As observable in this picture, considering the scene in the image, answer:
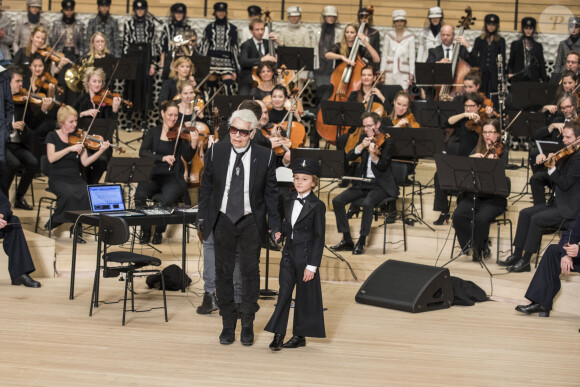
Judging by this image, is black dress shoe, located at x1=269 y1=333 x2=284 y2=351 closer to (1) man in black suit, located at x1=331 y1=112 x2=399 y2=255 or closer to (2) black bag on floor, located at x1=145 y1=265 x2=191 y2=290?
(2) black bag on floor, located at x1=145 y1=265 x2=191 y2=290

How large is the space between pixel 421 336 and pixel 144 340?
6.21 feet

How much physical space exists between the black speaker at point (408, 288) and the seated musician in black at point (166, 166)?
229 cm

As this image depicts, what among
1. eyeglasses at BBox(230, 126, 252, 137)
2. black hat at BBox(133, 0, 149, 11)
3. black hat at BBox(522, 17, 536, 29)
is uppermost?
black hat at BBox(133, 0, 149, 11)

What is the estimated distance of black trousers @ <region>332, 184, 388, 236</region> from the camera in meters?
8.66

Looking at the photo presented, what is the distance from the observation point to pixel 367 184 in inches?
352

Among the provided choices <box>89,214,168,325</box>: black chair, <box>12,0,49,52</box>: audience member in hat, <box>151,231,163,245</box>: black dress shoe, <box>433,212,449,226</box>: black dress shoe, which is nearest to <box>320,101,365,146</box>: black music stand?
<box>433,212,449,226</box>: black dress shoe

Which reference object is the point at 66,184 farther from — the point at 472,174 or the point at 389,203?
the point at 472,174

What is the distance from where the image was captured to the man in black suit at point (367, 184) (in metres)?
8.69

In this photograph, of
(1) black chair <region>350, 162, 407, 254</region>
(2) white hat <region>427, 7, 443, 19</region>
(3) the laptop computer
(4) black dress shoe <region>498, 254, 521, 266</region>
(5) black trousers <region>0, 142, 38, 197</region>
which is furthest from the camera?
(2) white hat <region>427, 7, 443, 19</region>

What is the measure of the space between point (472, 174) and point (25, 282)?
3.74 metres

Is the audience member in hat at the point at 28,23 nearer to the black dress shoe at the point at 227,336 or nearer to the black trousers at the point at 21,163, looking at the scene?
the black trousers at the point at 21,163

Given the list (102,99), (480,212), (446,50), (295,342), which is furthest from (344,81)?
(295,342)

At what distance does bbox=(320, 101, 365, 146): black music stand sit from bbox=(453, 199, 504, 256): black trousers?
1.50 meters

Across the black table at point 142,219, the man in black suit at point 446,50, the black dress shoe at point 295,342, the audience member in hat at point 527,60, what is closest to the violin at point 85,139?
the black table at point 142,219
